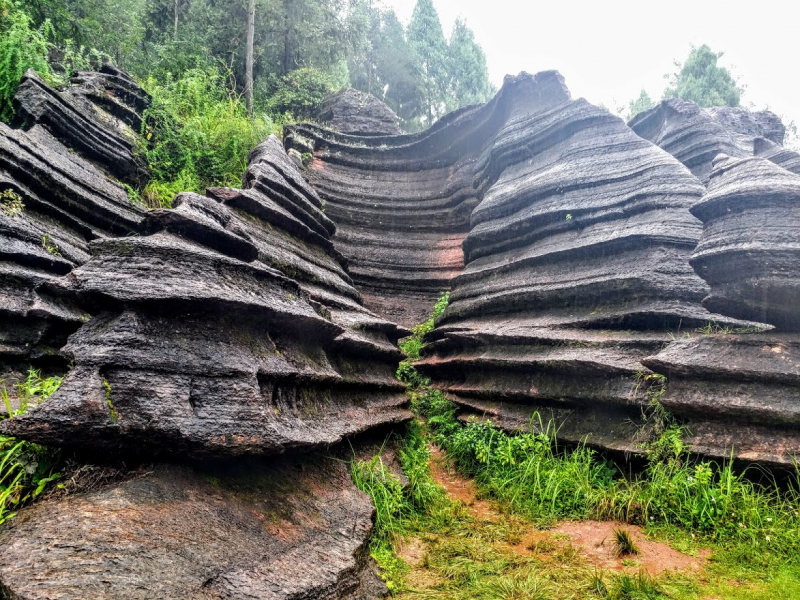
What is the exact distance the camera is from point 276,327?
3.67 m

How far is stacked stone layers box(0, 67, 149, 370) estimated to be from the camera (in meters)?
4.51

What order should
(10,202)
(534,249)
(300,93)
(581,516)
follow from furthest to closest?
(300,93)
(534,249)
(10,202)
(581,516)

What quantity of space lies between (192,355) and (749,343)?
4419 mm

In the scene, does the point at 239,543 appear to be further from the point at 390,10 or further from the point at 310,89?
the point at 390,10

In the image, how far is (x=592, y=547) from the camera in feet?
11.1

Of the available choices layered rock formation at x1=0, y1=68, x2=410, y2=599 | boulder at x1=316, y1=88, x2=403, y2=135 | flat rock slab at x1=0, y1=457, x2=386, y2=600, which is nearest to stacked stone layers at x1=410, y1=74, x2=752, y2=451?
layered rock formation at x1=0, y1=68, x2=410, y2=599

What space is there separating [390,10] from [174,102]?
28800 mm

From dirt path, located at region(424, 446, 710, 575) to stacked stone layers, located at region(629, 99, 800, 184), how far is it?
7598 mm

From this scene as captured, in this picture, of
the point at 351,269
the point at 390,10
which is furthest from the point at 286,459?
the point at 390,10

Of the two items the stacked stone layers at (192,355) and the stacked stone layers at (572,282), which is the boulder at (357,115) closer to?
the stacked stone layers at (572,282)

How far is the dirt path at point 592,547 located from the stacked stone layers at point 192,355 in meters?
1.49

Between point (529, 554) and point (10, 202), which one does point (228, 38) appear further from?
point (529, 554)

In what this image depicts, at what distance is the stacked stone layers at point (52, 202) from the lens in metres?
4.51

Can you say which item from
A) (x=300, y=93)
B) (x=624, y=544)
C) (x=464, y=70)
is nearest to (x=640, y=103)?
(x=464, y=70)
